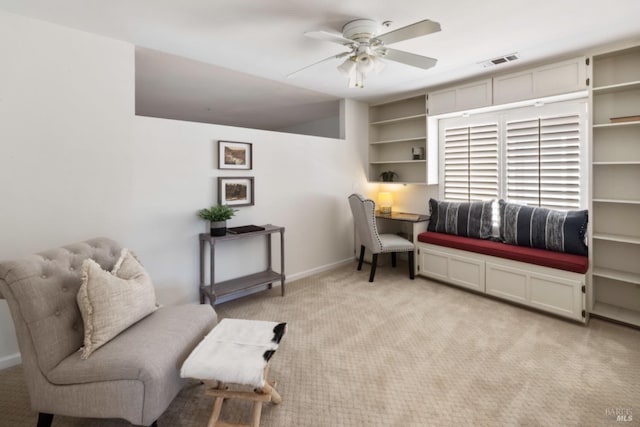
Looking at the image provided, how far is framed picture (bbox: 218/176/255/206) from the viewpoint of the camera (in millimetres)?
3316

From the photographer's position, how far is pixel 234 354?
1588mm

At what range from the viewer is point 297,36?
258 centimetres

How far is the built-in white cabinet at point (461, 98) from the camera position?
3590mm

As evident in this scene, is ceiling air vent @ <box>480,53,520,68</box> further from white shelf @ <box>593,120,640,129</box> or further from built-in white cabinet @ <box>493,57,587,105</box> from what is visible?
white shelf @ <box>593,120,640,129</box>

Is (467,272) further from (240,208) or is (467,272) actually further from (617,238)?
(240,208)

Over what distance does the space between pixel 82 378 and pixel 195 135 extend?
7.52ft

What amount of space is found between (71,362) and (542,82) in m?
4.37

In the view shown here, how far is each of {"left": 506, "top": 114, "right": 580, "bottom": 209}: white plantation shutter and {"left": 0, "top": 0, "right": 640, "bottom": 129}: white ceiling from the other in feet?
2.33

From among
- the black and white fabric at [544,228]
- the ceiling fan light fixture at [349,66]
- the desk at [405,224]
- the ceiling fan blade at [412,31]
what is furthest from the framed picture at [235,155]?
the black and white fabric at [544,228]

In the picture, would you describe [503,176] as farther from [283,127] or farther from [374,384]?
[283,127]

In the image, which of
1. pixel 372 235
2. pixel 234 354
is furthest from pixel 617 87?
pixel 234 354

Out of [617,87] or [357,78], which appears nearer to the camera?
[357,78]

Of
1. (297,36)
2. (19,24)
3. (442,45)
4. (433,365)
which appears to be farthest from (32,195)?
(442,45)

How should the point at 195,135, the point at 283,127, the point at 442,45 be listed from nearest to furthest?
the point at 442,45
the point at 195,135
the point at 283,127
